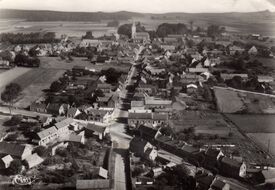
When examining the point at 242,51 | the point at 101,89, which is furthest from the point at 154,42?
the point at 101,89

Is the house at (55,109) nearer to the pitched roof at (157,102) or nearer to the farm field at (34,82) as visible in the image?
the farm field at (34,82)

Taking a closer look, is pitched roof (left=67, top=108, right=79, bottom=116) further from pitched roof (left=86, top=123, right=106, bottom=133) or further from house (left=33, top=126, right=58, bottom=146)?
house (left=33, top=126, right=58, bottom=146)

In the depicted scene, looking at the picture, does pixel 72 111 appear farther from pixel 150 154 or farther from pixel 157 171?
pixel 157 171

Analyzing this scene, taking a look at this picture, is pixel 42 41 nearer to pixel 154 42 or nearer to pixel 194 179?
pixel 154 42

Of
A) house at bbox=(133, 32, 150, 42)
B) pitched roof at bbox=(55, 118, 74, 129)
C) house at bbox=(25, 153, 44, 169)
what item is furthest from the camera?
house at bbox=(133, 32, 150, 42)

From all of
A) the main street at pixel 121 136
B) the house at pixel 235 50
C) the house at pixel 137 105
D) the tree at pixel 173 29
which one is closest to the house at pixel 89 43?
the tree at pixel 173 29

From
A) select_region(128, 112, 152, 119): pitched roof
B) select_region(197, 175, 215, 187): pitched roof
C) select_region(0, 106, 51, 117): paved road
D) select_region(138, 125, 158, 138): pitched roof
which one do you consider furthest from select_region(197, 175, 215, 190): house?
select_region(0, 106, 51, 117): paved road

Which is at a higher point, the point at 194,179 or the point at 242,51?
the point at 242,51
